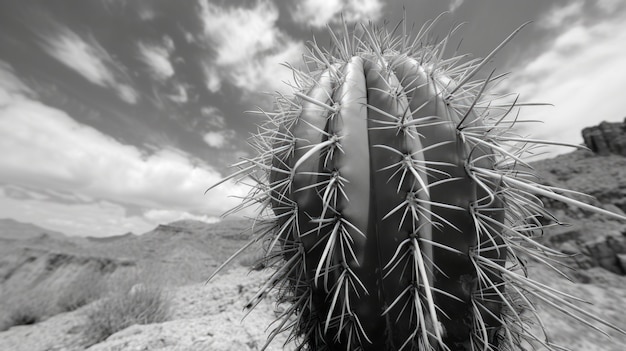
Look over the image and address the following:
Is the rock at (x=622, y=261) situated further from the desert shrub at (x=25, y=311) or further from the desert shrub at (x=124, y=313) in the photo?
the desert shrub at (x=25, y=311)

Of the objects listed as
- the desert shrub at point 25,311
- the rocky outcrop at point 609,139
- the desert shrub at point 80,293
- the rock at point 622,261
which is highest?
the rocky outcrop at point 609,139

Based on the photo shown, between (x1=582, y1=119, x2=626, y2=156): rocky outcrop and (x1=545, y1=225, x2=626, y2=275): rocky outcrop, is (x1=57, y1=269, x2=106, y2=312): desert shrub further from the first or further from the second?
(x1=582, y1=119, x2=626, y2=156): rocky outcrop

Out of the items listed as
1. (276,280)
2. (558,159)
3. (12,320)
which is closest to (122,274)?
(12,320)

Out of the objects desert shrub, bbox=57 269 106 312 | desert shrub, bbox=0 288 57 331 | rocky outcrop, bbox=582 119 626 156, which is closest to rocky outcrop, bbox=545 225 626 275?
rocky outcrop, bbox=582 119 626 156

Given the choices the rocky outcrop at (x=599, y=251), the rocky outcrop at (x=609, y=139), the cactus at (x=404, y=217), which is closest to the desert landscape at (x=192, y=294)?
the rocky outcrop at (x=599, y=251)

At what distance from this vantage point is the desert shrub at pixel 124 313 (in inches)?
138

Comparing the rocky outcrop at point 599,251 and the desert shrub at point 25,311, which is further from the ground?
the rocky outcrop at point 599,251

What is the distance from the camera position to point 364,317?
1006 mm

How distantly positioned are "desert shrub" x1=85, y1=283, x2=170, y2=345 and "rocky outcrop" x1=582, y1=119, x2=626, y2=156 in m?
10.3

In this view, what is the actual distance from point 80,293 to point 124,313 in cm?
327

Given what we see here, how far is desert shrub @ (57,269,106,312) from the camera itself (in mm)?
5691

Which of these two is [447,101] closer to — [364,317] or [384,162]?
[384,162]

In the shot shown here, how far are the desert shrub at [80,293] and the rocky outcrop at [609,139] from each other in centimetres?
1227

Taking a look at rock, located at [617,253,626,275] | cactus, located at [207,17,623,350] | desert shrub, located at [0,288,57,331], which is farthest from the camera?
desert shrub, located at [0,288,57,331]
